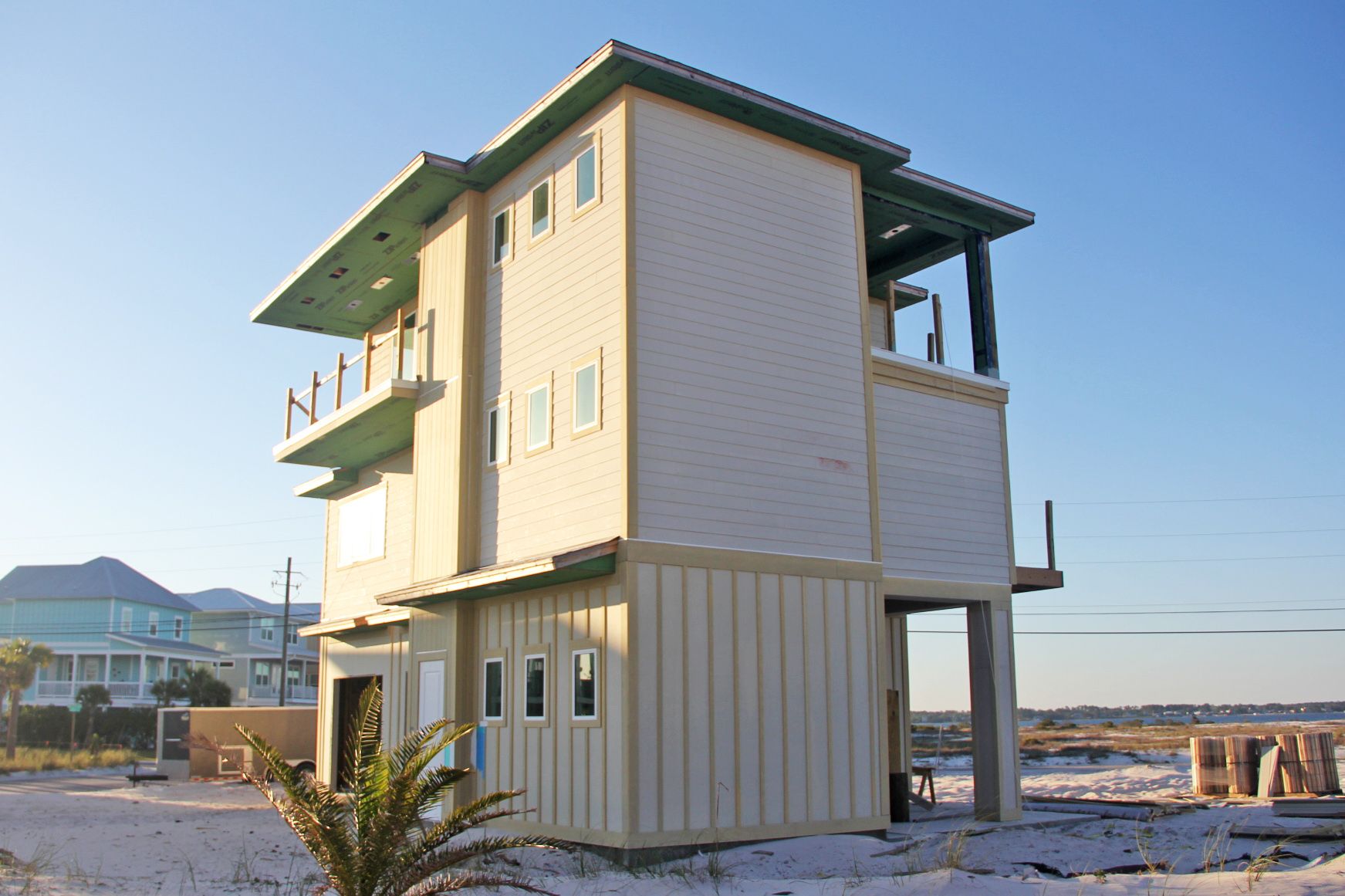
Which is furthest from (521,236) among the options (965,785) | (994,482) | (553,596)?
(965,785)

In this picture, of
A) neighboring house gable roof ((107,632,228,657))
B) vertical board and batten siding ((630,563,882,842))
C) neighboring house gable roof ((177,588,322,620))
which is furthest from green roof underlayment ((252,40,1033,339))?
neighboring house gable roof ((177,588,322,620))

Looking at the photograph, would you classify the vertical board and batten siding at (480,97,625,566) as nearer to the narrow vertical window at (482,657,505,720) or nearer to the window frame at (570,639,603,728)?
the window frame at (570,639,603,728)

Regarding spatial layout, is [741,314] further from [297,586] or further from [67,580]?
[67,580]

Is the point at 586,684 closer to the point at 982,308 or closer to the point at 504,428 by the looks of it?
the point at 504,428

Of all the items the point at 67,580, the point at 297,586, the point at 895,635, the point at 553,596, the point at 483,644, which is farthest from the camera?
the point at 67,580

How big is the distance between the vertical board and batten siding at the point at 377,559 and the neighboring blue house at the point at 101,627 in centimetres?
4343

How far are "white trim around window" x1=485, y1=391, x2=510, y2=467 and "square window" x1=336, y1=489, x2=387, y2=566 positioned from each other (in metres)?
5.97

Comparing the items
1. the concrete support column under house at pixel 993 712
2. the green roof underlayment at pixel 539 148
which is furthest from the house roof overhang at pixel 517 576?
the concrete support column under house at pixel 993 712

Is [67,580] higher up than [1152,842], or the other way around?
[67,580]

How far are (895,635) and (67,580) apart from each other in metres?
70.5

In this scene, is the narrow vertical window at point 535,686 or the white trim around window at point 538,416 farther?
the white trim around window at point 538,416

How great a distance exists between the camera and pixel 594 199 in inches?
629

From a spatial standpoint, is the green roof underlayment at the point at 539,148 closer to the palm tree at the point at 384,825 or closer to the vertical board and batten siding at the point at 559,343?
the vertical board and batten siding at the point at 559,343

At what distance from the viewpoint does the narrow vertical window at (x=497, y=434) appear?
57.2 ft
